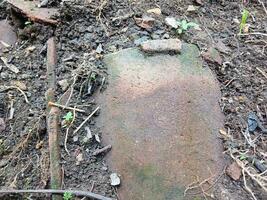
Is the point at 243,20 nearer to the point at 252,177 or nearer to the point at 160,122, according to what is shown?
the point at 160,122

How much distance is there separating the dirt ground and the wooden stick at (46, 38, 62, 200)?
0.03 metres

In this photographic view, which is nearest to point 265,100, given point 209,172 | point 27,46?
point 209,172

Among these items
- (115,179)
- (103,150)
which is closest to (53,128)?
(103,150)

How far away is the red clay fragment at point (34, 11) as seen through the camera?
2.59 meters

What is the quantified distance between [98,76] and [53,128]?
1.04 ft

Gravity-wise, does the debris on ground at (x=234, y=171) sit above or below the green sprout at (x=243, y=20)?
below

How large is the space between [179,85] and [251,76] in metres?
0.40

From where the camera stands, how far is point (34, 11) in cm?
265

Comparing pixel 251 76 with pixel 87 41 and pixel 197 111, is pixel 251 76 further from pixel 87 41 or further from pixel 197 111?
pixel 87 41

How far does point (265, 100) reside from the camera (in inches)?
86.0

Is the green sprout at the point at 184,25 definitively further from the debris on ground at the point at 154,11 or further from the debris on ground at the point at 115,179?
the debris on ground at the point at 115,179

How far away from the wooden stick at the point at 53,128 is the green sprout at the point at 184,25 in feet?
2.09

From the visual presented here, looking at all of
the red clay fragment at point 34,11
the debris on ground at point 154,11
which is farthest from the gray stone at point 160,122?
the red clay fragment at point 34,11

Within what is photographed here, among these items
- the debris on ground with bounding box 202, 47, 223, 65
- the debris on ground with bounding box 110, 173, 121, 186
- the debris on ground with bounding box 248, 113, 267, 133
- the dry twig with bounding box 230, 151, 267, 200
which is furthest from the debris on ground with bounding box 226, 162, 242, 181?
the debris on ground with bounding box 202, 47, 223, 65
